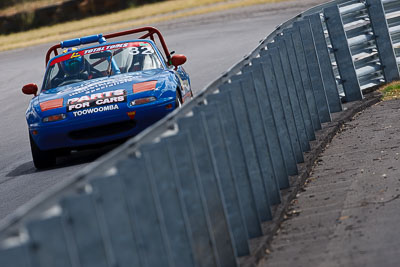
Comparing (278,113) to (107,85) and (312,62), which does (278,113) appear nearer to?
(312,62)

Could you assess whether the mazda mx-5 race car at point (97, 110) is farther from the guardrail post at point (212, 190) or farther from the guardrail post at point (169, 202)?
the guardrail post at point (169, 202)

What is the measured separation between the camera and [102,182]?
4406 mm

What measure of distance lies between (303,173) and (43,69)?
20842mm

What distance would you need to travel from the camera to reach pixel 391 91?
46.3ft

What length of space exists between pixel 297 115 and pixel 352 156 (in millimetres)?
644

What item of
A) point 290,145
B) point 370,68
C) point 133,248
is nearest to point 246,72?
point 290,145

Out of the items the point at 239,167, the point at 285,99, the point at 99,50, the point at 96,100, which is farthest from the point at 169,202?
the point at 99,50

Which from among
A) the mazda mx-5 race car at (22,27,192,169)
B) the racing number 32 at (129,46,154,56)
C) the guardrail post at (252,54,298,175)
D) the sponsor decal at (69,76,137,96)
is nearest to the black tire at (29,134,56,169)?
the mazda mx-5 race car at (22,27,192,169)

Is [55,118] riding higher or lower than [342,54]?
higher

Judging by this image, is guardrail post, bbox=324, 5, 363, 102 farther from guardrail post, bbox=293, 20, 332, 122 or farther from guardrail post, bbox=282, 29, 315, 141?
guardrail post, bbox=282, 29, 315, 141

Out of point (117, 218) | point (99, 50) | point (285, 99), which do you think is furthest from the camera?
point (99, 50)

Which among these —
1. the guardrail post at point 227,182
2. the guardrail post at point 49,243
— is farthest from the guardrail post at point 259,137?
the guardrail post at point 49,243

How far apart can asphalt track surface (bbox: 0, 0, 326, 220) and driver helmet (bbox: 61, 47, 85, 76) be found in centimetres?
103

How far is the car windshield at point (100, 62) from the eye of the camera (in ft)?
42.7
